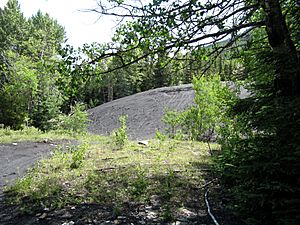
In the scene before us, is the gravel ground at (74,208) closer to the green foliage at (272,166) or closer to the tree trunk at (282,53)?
the green foliage at (272,166)

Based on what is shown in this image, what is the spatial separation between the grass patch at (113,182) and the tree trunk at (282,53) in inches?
58.7

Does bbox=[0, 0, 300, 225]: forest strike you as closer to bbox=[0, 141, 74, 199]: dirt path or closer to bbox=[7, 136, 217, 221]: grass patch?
bbox=[7, 136, 217, 221]: grass patch

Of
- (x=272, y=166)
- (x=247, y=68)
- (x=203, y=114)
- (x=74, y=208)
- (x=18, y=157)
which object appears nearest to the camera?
(x=272, y=166)

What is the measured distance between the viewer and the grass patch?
8.79ft

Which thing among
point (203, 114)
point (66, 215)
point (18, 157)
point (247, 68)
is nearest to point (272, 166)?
point (247, 68)

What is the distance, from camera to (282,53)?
207cm

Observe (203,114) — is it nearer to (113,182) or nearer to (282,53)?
(113,182)

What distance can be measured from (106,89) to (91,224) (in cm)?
2696

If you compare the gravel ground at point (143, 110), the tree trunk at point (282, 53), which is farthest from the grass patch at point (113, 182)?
the gravel ground at point (143, 110)

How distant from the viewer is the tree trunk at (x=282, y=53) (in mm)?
2061

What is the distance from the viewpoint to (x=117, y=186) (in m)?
3.12

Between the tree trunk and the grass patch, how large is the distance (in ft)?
Result: 4.89

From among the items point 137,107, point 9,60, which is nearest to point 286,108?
point 137,107

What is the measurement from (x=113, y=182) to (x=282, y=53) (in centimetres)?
249
